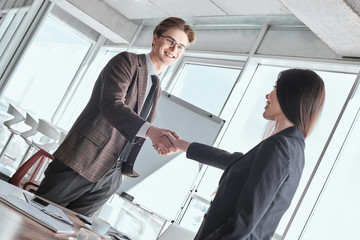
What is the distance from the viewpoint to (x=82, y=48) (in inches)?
365

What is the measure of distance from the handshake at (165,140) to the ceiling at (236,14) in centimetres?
196

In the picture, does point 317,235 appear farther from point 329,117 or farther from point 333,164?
point 329,117

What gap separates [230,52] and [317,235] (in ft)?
8.75

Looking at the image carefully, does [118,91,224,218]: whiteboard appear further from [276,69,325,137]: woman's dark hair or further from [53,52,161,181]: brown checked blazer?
[276,69,325,137]: woman's dark hair

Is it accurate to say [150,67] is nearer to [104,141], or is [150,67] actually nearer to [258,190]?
[104,141]

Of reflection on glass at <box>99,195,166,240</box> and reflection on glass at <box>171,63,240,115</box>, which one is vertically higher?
reflection on glass at <box>171,63,240,115</box>

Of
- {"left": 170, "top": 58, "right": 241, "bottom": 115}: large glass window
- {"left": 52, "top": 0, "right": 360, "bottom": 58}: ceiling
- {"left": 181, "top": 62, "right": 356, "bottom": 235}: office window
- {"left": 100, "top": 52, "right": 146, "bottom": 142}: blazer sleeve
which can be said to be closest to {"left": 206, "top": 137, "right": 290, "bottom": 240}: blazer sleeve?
{"left": 100, "top": 52, "right": 146, "bottom": 142}: blazer sleeve

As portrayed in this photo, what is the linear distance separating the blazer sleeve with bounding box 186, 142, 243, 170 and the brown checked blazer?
11.0 inches

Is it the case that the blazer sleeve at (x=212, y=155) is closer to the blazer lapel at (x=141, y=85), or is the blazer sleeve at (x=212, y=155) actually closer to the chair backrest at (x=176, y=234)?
the blazer lapel at (x=141, y=85)

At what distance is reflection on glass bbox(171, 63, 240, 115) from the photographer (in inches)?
229

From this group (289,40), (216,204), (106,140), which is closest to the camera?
(216,204)

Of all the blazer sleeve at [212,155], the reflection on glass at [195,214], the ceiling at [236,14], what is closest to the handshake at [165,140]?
the blazer sleeve at [212,155]

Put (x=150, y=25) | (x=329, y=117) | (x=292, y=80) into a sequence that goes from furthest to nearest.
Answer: (x=150, y=25) → (x=329, y=117) → (x=292, y=80)

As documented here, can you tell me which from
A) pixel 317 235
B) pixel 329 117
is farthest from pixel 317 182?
pixel 329 117
